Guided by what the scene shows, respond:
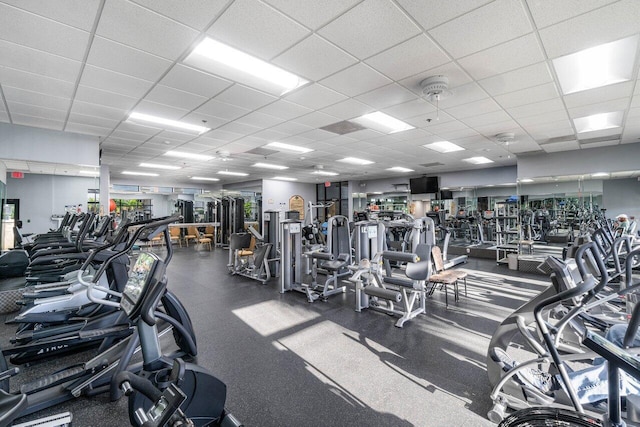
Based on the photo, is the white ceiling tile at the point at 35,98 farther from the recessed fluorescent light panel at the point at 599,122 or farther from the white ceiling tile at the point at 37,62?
the recessed fluorescent light panel at the point at 599,122

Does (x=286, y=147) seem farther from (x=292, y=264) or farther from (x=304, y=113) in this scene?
(x=292, y=264)

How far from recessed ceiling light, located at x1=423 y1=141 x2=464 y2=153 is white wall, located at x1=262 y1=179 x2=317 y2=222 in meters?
6.58

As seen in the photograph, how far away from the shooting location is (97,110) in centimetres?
425

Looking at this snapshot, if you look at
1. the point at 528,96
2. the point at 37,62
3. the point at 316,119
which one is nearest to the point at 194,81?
the point at 37,62

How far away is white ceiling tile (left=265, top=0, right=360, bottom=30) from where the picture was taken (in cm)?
211

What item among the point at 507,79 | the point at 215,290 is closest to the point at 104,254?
the point at 215,290

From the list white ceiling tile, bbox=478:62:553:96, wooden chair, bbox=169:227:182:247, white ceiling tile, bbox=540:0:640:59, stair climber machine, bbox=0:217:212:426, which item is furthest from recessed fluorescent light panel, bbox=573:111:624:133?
wooden chair, bbox=169:227:182:247

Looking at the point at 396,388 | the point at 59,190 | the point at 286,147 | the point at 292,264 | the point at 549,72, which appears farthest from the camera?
the point at 286,147

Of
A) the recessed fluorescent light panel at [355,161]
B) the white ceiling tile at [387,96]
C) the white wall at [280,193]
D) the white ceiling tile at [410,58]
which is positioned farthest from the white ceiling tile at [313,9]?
the white wall at [280,193]

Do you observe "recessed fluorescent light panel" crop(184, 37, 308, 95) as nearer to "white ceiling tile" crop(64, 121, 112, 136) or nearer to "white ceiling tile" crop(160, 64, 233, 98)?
"white ceiling tile" crop(160, 64, 233, 98)

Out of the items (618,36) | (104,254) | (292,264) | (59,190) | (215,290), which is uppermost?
(618,36)

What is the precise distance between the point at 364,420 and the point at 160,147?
684 cm

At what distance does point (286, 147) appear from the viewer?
6785 mm

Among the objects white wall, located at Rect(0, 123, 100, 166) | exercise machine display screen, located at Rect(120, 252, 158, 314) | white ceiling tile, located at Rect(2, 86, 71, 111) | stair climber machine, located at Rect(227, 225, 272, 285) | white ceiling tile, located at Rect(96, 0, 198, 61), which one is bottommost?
stair climber machine, located at Rect(227, 225, 272, 285)
